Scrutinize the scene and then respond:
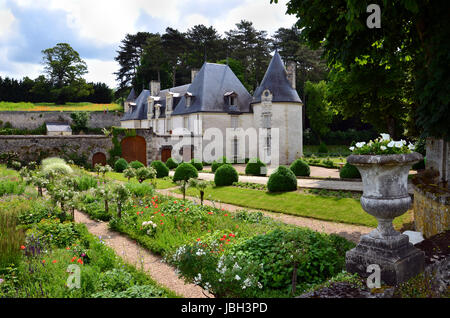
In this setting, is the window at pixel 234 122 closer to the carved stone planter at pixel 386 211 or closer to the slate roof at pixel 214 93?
the slate roof at pixel 214 93

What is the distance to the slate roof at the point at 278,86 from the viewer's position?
27.3 metres

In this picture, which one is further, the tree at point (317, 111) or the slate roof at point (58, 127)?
the tree at point (317, 111)

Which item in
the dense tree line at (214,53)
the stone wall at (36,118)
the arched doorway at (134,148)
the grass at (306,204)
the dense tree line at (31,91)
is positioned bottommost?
the grass at (306,204)

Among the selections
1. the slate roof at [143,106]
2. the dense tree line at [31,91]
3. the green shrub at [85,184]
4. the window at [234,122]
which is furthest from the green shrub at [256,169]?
the dense tree line at [31,91]

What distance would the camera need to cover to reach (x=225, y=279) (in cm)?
403

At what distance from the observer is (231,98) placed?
99.1ft

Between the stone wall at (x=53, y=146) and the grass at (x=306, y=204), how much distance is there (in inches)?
525

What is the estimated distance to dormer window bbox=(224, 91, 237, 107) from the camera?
29922 millimetres

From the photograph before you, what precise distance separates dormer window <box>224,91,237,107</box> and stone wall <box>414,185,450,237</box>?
75.8 ft

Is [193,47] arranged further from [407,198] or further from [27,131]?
[407,198]

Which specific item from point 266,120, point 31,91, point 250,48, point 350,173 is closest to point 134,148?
point 266,120

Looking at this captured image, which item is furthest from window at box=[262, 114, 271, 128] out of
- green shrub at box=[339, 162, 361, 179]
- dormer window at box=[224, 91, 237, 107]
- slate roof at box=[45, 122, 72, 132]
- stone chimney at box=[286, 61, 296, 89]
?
slate roof at box=[45, 122, 72, 132]

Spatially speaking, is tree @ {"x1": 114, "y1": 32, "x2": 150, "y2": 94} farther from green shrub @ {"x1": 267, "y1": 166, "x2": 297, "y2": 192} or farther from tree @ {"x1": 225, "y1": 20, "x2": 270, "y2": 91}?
green shrub @ {"x1": 267, "y1": 166, "x2": 297, "y2": 192}

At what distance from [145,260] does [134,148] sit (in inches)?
840
